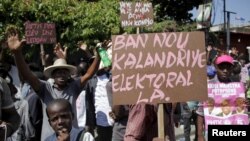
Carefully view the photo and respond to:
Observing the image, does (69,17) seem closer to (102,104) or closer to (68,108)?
(102,104)

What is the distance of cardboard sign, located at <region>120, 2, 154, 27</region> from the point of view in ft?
32.2

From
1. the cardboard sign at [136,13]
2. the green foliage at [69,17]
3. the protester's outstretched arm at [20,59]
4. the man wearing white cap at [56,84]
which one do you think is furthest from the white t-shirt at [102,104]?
the green foliage at [69,17]

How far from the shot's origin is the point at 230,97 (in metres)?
5.25

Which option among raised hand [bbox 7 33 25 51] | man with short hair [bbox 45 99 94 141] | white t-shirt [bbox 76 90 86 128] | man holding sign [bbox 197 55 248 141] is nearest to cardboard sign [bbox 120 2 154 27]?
white t-shirt [bbox 76 90 86 128]

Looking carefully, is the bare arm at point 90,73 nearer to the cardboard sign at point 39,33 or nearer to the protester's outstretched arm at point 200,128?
the protester's outstretched arm at point 200,128

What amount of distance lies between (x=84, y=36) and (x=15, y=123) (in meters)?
10.7

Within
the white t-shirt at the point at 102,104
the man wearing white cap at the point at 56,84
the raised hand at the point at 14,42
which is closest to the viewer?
the raised hand at the point at 14,42

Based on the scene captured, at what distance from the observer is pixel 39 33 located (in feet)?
28.0

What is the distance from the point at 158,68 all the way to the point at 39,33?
16.5ft

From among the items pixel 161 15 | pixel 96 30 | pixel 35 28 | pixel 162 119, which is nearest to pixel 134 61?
pixel 162 119

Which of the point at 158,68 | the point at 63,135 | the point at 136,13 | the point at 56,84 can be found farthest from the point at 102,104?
the point at 63,135

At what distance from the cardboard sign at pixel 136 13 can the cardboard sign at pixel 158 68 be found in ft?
19.4

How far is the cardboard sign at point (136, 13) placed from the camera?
32.2 feet

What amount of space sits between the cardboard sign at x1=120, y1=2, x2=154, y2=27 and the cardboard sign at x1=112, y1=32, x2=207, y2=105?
5908 mm
